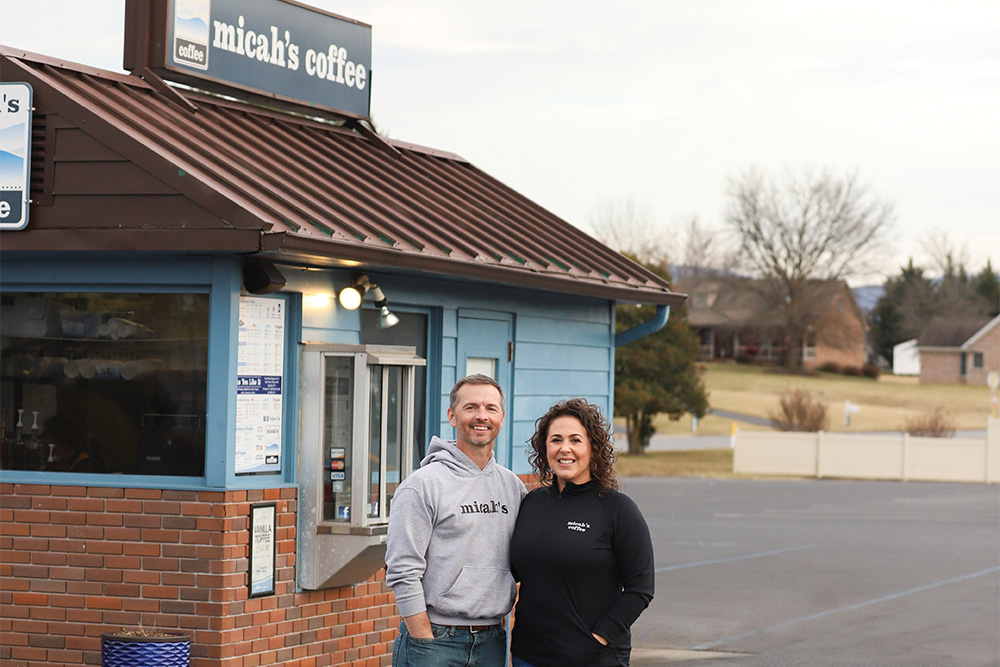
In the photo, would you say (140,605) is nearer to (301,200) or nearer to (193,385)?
(193,385)

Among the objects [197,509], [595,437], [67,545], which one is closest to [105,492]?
[67,545]

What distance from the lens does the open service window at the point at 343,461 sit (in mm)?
7586

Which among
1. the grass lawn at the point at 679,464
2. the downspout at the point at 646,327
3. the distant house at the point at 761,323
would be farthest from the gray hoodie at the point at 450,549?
the distant house at the point at 761,323

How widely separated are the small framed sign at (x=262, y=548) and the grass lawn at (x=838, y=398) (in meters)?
47.3

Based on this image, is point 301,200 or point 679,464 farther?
point 679,464

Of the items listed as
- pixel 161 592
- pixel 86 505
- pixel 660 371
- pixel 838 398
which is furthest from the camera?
pixel 838 398

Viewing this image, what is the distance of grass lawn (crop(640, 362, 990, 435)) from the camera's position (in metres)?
57.7

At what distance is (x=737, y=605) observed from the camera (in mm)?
13461

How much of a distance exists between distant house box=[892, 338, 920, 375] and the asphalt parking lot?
74901 mm

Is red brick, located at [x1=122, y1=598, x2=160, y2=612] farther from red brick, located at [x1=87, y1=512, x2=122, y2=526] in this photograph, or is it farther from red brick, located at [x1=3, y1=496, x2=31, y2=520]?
red brick, located at [x1=3, y1=496, x2=31, y2=520]

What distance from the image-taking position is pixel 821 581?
1534cm

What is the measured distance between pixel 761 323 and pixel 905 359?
33748mm

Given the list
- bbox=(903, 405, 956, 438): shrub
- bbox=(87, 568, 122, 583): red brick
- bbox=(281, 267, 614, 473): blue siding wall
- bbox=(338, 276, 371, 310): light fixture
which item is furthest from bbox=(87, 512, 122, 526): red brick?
bbox=(903, 405, 956, 438): shrub

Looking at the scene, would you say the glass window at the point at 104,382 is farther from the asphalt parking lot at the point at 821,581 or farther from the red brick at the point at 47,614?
the asphalt parking lot at the point at 821,581
